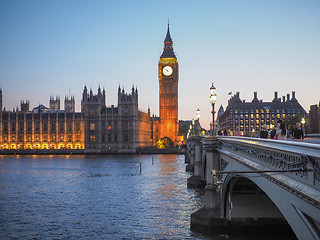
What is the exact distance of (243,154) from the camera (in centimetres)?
1494

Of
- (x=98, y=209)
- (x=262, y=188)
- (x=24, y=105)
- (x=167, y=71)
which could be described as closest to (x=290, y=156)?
(x=262, y=188)

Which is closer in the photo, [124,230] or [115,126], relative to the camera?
[124,230]

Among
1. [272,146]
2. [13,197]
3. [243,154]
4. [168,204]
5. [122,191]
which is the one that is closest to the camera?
[272,146]

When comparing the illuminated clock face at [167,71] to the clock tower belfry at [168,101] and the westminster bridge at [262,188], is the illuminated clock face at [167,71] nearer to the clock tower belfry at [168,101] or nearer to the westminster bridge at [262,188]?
the clock tower belfry at [168,101]

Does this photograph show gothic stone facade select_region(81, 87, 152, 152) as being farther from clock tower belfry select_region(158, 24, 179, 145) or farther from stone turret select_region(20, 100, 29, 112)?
stone turret select_region(20, 100, 29, 112)

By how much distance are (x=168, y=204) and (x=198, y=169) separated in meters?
9.41

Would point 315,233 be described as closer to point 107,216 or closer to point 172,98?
point 107,216

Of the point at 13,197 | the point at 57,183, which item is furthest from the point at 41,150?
the point at 13,197

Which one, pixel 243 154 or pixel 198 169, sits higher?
pixel 243 154

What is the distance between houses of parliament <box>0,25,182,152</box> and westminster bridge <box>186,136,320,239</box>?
123734 mm

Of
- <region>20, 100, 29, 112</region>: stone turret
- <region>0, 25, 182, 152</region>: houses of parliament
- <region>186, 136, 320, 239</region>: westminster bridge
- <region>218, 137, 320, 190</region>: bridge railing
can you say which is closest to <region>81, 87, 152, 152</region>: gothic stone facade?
<region>0, 25, 182, 152</region>: houses of parliament

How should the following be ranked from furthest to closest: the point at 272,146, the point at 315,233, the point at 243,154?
the point at 243,154 < the point at 272,146 < the point at 315,233

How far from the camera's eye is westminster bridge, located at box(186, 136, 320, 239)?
24.8 ft

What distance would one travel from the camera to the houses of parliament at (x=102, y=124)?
146000 millimetres
